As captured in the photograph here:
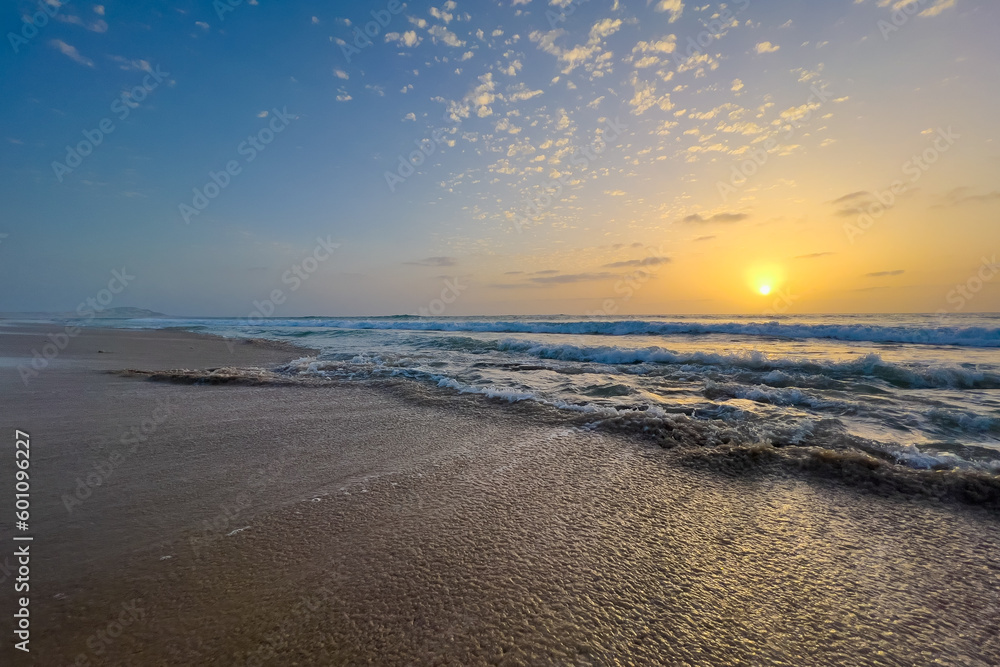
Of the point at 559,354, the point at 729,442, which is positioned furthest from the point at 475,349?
the point at 729,442

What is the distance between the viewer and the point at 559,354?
457 inches

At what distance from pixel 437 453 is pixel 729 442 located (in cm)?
255

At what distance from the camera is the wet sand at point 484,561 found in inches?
57.4

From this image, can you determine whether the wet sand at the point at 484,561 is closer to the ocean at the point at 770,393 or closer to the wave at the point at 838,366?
the ocean at the point at 770,393

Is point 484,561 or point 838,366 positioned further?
point 838,366

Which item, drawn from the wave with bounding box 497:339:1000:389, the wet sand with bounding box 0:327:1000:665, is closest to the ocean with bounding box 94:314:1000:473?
the wave with bounding box 497:339:1000:389

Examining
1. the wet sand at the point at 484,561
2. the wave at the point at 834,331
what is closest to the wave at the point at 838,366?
the wet sand at the point at 484,561

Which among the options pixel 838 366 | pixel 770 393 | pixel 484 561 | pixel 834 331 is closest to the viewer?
pixel 484 561

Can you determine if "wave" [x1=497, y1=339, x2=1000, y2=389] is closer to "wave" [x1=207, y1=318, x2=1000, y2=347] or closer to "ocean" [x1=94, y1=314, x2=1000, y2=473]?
"ocean" [x1=94, y1=314, x2=1000, y2=473]

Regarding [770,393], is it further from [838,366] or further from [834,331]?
[834,331]

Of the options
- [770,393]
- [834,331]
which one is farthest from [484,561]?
[834,331]

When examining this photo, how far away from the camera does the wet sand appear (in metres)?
1.46

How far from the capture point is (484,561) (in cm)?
195

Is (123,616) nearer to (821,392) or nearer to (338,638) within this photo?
(338,638)
